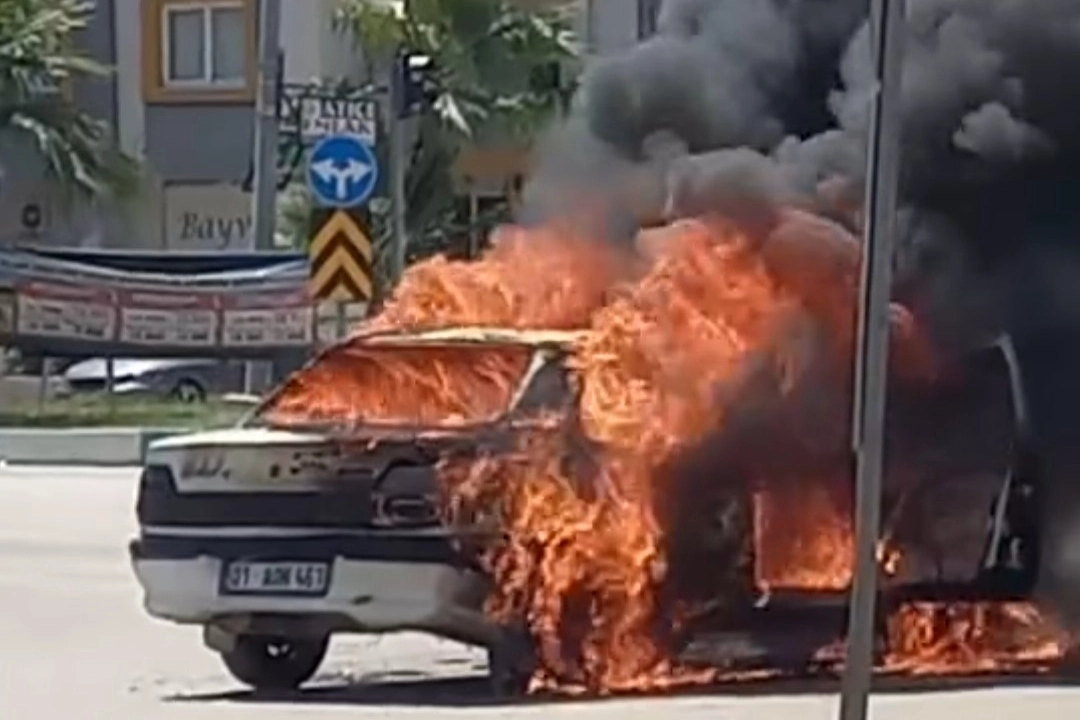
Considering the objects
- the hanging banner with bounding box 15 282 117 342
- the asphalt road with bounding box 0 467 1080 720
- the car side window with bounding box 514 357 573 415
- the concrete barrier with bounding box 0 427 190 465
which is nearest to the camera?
the asphalt road with bounding box 0 467 1080 720

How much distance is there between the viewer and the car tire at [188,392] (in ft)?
123

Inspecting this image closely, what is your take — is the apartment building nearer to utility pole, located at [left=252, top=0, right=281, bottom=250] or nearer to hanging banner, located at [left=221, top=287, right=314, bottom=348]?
hanging banner, located at [left=221, top=287, right=314, bottom=348]

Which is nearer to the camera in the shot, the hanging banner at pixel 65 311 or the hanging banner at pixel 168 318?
the hanging banner at pixel 65 311

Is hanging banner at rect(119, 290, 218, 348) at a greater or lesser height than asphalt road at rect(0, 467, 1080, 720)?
lesser

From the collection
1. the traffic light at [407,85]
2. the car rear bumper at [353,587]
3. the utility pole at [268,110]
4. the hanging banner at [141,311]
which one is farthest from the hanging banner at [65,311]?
the car rear bumper at [353,587]

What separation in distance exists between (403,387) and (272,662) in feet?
4.07

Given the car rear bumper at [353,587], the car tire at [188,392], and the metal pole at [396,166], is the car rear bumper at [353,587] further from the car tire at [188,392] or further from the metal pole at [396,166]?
the car tire at [188,392]

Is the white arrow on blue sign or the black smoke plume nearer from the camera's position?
the black smoke plume

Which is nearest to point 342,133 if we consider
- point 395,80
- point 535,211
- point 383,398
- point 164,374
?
point 395,80

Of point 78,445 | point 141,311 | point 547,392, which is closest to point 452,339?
point 547,392

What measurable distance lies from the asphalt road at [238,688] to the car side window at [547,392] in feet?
3.65

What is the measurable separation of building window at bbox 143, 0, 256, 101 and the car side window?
120ft

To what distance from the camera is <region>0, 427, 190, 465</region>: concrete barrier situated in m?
30.3

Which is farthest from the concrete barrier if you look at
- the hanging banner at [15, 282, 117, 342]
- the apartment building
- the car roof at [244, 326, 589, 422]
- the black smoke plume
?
the apartment building
